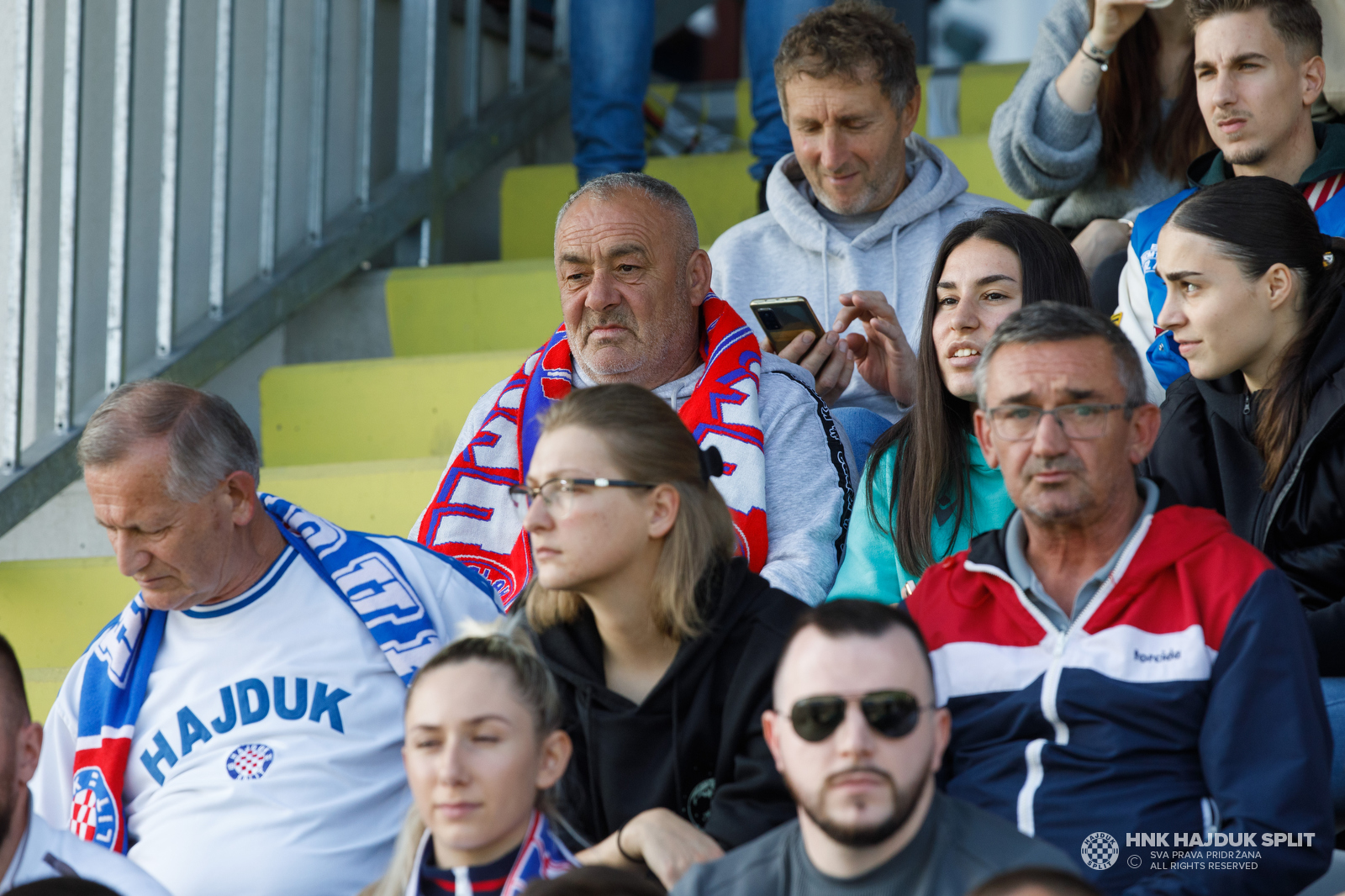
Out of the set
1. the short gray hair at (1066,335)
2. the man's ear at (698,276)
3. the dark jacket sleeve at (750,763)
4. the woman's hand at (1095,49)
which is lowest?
the dark jacket sleeve at (750,763)

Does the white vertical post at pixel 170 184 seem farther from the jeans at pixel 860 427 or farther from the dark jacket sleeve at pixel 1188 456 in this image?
the dark jacket sleeve at pixel 1188 456

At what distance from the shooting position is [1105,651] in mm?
1628

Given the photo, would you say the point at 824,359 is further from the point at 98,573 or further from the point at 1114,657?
the point at 98,573

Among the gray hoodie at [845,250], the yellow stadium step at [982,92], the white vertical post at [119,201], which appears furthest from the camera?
the yellow stadium step at [982,92]

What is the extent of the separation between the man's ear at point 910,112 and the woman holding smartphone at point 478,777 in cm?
167

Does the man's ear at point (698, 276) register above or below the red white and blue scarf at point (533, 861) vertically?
above

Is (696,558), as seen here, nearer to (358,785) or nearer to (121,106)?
(358,785)

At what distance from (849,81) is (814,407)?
0.77 m

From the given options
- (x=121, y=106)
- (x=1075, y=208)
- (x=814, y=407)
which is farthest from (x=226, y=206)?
(x=1075, y=208)

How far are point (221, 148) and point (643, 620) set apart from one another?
2.03 meters

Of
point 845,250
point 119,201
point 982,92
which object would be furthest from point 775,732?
point 982,92

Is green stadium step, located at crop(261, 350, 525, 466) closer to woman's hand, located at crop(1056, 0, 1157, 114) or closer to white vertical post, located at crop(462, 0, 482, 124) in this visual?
white vertical post, located at crop(462, 0, 482, 124)

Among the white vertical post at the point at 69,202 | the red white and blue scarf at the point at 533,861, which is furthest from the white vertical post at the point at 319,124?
the red white and blue scarf at the point at 533,861

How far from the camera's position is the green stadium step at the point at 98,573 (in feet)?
9.22
